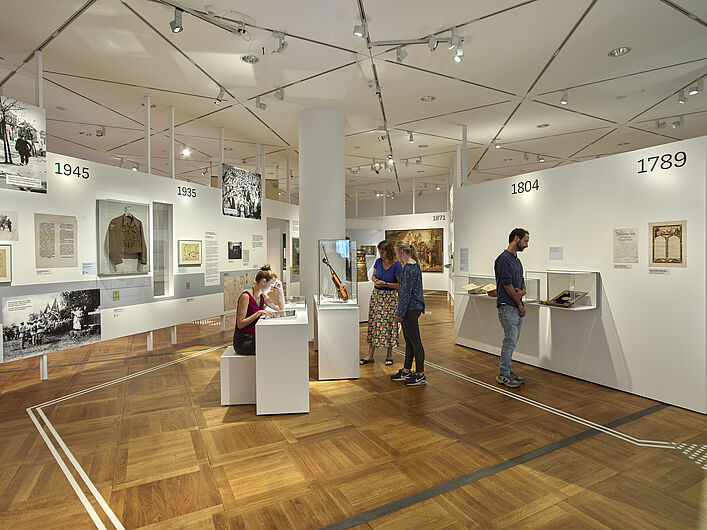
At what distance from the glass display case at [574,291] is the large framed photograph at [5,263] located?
20.5 feet

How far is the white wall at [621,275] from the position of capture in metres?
4.17

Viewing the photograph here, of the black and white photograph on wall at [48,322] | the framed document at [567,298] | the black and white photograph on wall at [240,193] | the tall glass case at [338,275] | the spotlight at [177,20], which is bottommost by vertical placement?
the black and white photograph on wall at [48,322]

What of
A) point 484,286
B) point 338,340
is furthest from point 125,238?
point 484,286

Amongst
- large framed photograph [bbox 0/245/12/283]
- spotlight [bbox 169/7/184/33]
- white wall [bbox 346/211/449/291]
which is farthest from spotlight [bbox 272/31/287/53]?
white wall [bbox 346/211/449/291]

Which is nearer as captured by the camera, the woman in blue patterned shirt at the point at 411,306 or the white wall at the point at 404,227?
the woman in blue patterned shirt at the point at 411,306

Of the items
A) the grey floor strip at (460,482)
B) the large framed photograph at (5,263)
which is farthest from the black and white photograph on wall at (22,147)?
the grey floor strip at (460,482)

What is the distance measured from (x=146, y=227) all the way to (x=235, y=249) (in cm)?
212

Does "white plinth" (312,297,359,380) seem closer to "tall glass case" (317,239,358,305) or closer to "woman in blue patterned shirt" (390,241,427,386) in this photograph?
"tall glass case" (317,239,358,305)

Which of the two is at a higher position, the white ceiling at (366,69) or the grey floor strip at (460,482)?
the white ceiling at (366,69)

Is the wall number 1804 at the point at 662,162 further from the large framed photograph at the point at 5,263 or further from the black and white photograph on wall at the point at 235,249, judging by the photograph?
the large framed photograph at the point at 5,263

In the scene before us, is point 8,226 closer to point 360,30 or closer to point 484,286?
point 360,30

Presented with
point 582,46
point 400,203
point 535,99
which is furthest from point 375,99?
point 400,203

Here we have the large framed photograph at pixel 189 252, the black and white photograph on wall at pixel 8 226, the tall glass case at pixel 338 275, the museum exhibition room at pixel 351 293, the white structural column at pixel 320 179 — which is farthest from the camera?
the large framed photograph at pixel 189 252

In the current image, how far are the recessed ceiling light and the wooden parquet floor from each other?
391 cm
